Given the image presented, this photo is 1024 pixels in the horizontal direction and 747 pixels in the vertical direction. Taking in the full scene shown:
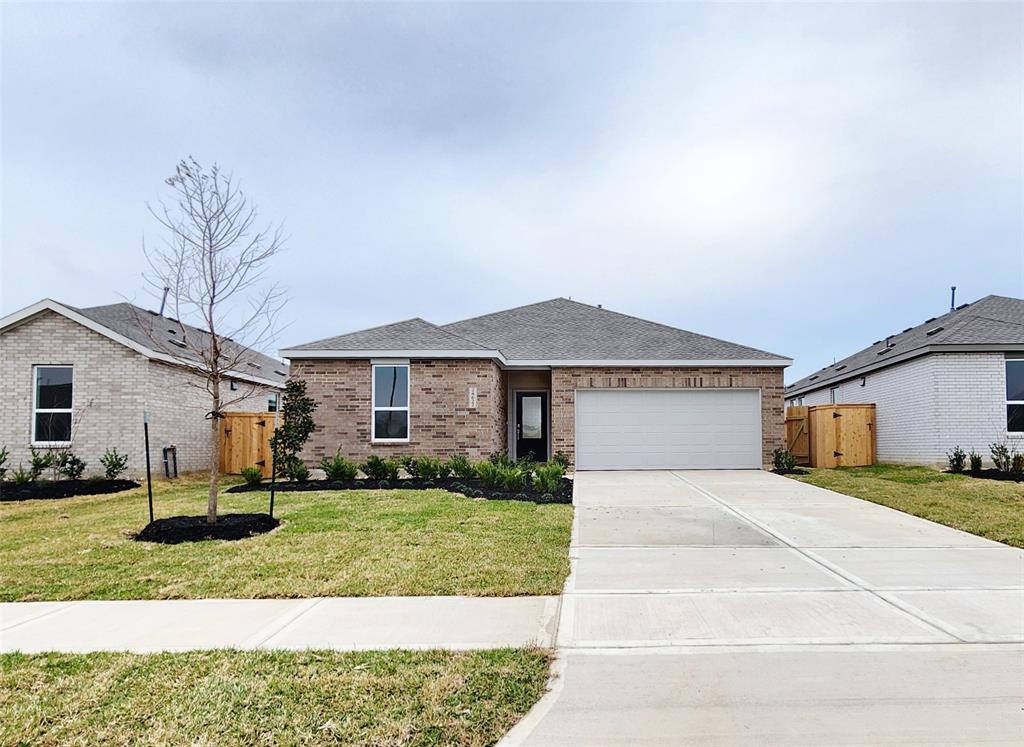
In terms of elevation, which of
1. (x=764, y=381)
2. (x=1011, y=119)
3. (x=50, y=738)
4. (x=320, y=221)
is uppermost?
(x=1011, y=119)

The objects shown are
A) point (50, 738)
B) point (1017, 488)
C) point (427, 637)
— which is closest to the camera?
point (50, 738)

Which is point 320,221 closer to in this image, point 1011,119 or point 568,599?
point 568,599

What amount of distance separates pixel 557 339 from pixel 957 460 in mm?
10084

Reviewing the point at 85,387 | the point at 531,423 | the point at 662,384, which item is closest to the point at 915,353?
the point at 662,384

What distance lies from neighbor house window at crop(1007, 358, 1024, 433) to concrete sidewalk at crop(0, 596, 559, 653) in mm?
16290

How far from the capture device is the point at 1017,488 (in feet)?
41.0

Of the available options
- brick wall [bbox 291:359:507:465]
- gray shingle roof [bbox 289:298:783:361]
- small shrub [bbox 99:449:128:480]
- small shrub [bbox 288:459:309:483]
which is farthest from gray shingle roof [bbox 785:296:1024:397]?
small shrub [bbox 99:449:128:480]

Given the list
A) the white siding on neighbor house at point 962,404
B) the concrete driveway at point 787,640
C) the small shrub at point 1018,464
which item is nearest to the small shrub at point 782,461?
the white siding on neighbor house at point 962,404

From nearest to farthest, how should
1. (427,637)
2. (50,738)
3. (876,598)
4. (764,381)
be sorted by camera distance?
(50,738)
(427,637)
(876,598)
(764,381)

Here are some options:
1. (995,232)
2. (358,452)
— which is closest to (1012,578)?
(358,452)

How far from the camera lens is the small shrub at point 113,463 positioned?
49.2 feet

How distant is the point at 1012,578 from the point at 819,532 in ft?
8.18

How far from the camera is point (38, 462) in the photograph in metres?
14.3

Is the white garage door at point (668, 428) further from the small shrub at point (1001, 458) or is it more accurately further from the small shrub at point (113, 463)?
the small shrub at point (113, 463)
